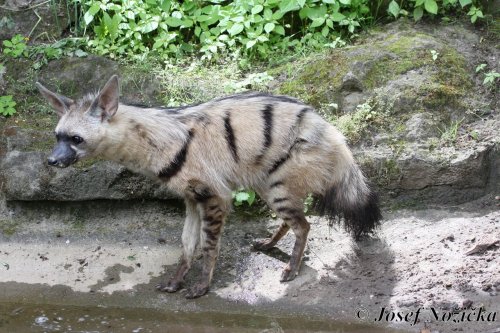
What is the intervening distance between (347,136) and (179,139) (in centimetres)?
151

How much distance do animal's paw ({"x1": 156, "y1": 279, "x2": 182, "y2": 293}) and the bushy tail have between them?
118 cm

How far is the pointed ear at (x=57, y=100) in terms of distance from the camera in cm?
523

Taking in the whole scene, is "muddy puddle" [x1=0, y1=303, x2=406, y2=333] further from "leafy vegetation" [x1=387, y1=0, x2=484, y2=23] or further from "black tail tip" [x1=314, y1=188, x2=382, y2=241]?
"leafy vegetation" [x1=387, y1=0, x2=484, y2=23]

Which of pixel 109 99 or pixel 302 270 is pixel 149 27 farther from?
pixel 302 270

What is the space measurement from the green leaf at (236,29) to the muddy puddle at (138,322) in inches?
109

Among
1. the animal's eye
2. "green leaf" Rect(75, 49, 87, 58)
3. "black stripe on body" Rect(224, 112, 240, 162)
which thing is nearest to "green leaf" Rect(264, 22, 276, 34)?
"green leaf" Rect(75, 49, 87, 58)

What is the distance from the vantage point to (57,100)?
5254 millimetres

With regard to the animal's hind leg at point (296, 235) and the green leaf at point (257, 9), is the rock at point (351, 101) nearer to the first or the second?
the green leaf at point (257, 9)

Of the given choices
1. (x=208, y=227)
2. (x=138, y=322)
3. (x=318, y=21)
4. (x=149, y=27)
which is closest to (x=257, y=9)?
(x=318, y=21)

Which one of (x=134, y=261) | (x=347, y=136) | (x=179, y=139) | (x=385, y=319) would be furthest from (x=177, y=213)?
(x=385, y=319)

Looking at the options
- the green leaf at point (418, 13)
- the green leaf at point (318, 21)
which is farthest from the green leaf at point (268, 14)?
the green leaf at point (418, 13)

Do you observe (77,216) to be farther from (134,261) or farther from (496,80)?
(496,80)

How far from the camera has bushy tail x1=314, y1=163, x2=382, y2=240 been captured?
5348 millimetres

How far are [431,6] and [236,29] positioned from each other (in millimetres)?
1719
